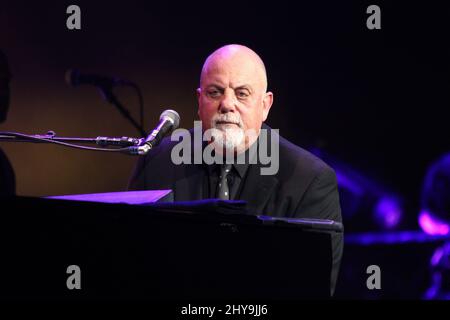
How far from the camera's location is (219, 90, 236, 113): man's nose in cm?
253

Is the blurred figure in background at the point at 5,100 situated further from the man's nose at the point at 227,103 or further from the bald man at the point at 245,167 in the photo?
the man's nose at the point at 227,103

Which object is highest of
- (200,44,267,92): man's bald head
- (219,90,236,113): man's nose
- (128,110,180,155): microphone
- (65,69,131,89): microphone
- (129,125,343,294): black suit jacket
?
(200,44,267,92): man's bald head

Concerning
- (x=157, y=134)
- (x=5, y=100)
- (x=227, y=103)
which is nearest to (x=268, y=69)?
(x=227, y=103)

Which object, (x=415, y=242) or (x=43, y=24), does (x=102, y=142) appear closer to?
(x=43, y=24)

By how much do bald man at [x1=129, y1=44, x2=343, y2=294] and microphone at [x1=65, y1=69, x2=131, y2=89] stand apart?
1064mm

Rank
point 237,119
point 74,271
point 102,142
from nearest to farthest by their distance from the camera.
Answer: point 74,271, point 102,142, point 237,119

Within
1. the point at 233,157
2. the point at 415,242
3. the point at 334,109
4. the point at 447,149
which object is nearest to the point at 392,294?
the point at 415,242

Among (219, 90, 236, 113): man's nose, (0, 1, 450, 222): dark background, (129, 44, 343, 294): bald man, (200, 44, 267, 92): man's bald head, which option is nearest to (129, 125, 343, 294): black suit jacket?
(129, 44, 343, 294): bald man

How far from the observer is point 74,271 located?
139 centimetres

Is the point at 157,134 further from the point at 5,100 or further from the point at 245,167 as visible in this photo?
the point at 5,100

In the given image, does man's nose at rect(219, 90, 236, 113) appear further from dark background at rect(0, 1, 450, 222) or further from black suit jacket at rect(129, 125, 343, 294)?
dark background at rect(0, 1, 450, 222)

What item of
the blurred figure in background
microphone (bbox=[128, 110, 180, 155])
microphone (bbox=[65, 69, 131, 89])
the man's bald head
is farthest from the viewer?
the blurred figure in background

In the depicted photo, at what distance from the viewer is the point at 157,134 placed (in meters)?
1.74

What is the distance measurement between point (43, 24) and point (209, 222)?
2612mm
